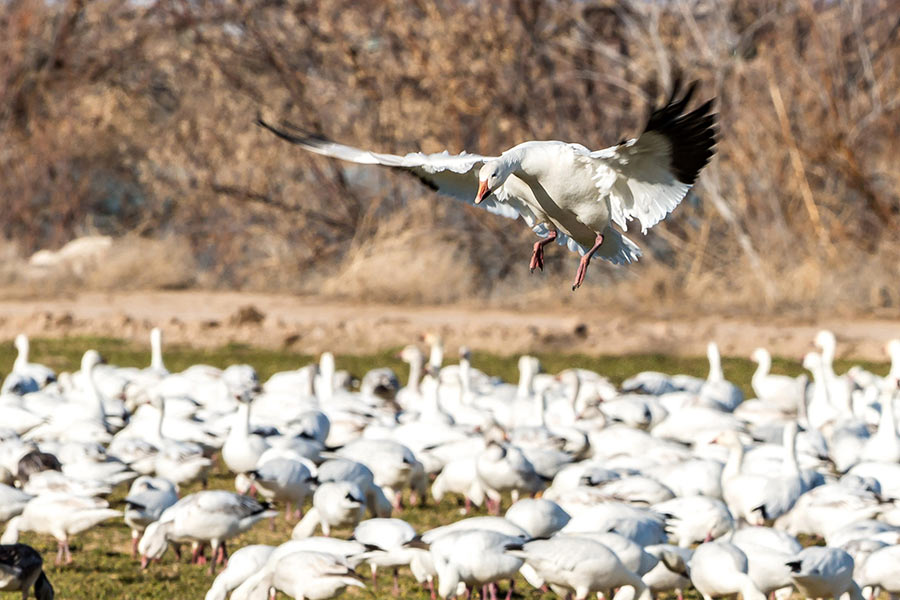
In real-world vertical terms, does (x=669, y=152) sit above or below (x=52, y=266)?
above

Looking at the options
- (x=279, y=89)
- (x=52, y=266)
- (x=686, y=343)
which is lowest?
(x=52, y=266)

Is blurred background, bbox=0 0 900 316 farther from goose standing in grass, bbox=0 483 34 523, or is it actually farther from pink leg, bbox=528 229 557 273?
pink leg, bbox=528 229 557 273

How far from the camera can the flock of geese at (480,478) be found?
21.5 ft

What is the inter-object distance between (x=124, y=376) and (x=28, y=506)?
614 centimetres

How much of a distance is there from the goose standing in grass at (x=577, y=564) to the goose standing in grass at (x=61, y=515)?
2629 mm

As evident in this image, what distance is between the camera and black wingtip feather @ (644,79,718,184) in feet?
18.3

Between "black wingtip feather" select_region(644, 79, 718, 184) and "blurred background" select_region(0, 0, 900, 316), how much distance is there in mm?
14535

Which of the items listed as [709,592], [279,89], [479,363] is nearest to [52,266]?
[279,89]

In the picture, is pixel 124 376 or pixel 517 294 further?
pixel 517 294

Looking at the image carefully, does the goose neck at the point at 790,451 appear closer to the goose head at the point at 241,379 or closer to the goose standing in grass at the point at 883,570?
the goose standing in grass at the point at 883,570

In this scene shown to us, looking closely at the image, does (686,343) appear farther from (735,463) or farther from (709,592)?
(709,592)

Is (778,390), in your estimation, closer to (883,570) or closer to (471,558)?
(883,570)

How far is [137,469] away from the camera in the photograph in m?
9.26

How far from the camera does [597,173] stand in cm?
596
